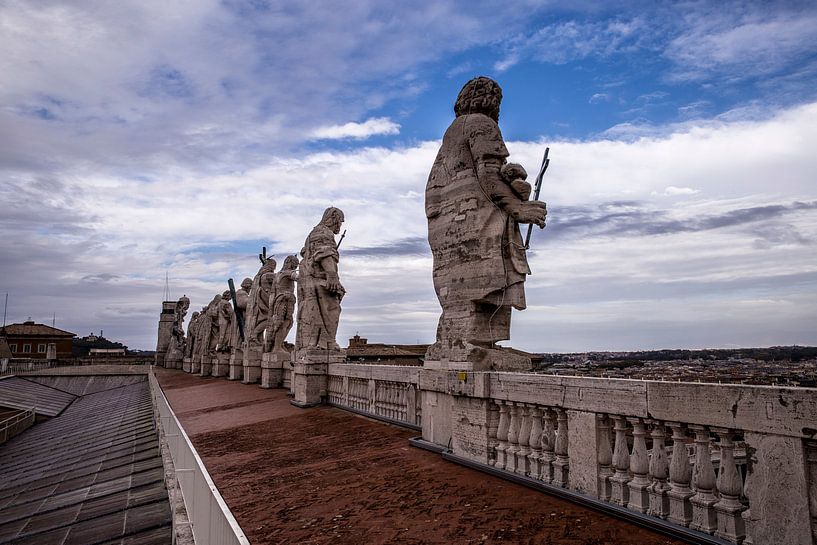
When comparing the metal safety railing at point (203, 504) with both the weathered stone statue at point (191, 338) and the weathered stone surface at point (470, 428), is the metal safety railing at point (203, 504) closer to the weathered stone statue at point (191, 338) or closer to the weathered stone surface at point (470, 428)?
the weathered stone surface at point (470, 428)

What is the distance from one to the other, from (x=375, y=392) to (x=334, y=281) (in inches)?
165

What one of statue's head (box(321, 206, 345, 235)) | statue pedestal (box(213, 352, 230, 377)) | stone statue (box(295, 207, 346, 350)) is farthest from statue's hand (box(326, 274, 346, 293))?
statue pedestal (box(213, 352, 230, 377))

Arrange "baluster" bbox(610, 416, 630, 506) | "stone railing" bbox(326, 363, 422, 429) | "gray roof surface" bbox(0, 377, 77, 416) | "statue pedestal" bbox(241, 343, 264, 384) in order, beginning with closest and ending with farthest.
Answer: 1. "baluster" bbox(610, 416, 630, 506)
2. "stone railing" bbox(326, 363, 422, 429)
3. "statue pedestal" bbox(241, 343, 264, 384)
4. "gray roof surface" bbox(0, 377, 77, 416)

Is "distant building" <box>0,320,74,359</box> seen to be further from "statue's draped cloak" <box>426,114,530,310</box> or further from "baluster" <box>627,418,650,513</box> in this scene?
"baluster" <box>627,418,650,513</box>

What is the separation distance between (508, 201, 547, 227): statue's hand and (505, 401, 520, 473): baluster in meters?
2.22

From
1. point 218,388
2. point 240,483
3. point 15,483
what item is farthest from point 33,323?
point 240,483

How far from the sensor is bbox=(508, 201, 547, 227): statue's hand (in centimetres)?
646

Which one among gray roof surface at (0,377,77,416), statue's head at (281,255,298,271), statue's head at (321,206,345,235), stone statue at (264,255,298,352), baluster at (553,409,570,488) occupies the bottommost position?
gray roof surface at (0,377,77,416)

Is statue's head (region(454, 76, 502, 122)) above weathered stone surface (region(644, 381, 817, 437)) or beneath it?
above

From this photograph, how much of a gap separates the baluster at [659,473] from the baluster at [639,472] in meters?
0.06

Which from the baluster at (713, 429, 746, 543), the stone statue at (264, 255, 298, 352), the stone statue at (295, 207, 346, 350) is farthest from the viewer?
the stone statue at (264, 255, 298, 352)

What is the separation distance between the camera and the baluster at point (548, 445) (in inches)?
198

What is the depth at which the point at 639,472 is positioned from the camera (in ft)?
13.7

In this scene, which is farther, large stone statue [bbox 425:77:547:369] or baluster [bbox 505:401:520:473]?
large stone statue [bbox 425:77:547:369]
